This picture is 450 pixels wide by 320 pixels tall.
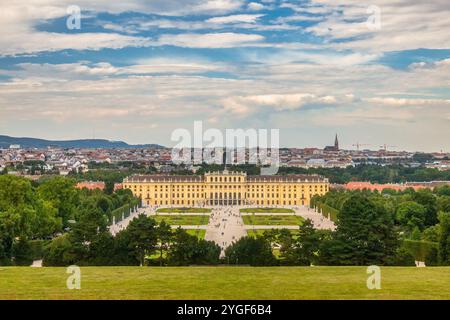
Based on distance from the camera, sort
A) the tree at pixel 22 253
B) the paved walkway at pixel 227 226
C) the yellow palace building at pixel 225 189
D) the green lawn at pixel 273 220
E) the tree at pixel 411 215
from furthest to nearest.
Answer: the yellow palace building at pixel 225 189 → the green lawn at pixel 273 220 → the tree at pixel 411 215 → the paved walkway at pixel 227 226 → the tree at pixel 22 253

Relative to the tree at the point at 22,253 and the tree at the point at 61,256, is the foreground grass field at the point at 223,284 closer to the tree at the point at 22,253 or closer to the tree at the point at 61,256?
the tree at the point at 61,256

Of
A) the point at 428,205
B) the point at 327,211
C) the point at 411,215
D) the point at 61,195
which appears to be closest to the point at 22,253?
the point at 61,195

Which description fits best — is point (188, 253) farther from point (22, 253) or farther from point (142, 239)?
point (22, 253)

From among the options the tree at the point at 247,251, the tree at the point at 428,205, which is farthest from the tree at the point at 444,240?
the tree at the point at 428,205

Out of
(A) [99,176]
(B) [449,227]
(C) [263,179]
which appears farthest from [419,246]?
(A) [99,176]

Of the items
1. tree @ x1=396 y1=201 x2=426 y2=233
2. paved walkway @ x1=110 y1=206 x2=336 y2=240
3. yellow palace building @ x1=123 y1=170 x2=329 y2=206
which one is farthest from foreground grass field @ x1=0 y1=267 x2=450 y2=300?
yellow palace building @ x1=123 y1=170 x2=329 y2=206
